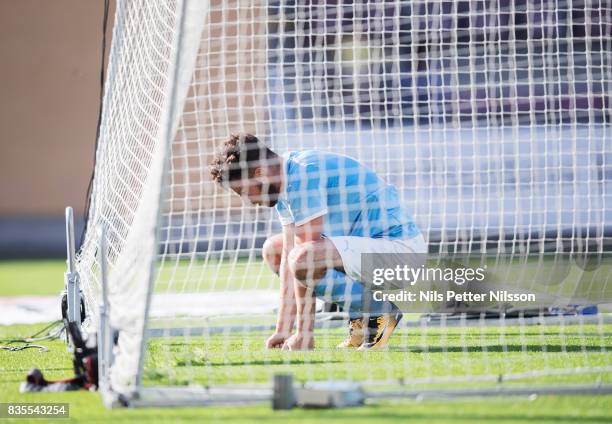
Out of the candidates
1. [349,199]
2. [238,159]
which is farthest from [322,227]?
[238,159]

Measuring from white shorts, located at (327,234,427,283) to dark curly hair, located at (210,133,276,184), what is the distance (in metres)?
0.61

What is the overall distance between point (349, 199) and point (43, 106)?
11.4 meters

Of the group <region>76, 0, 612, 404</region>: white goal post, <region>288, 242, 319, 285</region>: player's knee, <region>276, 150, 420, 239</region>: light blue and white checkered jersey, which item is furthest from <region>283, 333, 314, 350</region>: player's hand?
<region>276, 150, 420, 239</region>: light blue and white checkered jersey

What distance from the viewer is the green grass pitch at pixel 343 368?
3.98m

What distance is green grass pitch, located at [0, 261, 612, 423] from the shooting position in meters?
3.98

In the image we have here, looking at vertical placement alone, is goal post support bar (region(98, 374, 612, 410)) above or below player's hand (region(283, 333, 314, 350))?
above

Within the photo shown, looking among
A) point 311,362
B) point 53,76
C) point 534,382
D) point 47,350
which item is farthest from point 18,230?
point 534,382

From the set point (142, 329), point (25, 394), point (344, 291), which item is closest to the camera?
point (142, 329)

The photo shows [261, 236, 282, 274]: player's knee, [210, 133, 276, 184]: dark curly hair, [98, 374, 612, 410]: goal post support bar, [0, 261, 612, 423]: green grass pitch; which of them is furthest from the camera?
[261, 236, 282, 274]: player's knee

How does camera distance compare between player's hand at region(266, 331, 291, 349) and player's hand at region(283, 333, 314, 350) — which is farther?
player's hand at region(266, 331, 291, 349)

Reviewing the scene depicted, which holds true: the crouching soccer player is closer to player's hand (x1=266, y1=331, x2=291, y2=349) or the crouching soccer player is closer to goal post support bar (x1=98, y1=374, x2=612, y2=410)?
player's hand (x1=266, y1=331, x2=291, y2=349)

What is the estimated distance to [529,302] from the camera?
7.04 m

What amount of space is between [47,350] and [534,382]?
3059 millimetres

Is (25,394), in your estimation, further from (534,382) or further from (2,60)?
(2,60)
